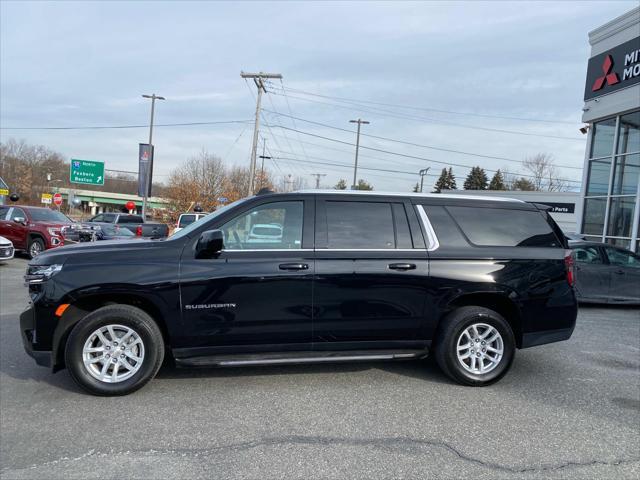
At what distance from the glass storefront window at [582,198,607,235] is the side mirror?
16383 millimetres

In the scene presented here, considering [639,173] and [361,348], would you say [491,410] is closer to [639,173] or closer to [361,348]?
[361,348]

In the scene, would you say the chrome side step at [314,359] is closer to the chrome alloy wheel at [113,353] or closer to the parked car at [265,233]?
the chrome alloy wheel at [113,353]

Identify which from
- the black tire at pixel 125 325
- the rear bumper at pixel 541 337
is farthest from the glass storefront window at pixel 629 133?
the black tire at pixel 125 325

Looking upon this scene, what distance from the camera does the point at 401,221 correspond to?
4.62m

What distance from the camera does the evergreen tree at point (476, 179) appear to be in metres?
75.7

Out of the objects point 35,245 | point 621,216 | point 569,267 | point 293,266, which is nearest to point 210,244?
point 293,266

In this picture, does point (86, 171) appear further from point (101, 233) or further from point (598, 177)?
point (598, 177)

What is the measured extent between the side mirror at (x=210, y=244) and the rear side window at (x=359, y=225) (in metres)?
1.00

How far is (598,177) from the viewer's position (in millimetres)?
16844

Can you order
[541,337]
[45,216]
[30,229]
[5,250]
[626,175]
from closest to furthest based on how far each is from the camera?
[541,337]
[5,250]
[30,229]
[45,216]
[626,175]

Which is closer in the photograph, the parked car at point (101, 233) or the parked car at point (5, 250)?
the parked car at point (5, 250)

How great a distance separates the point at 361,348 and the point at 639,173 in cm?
1465

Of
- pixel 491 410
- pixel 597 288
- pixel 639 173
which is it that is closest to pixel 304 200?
pixel 491 410

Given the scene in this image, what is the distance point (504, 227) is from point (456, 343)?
4.30 ft
